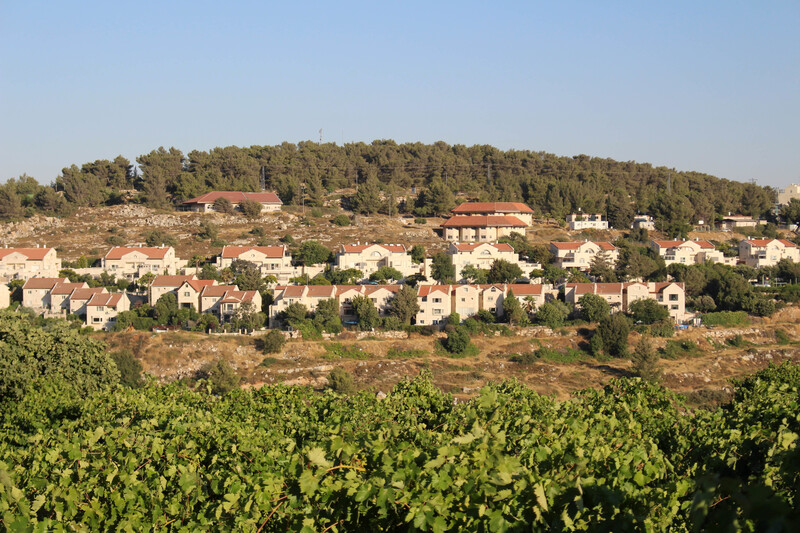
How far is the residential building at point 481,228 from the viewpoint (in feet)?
185

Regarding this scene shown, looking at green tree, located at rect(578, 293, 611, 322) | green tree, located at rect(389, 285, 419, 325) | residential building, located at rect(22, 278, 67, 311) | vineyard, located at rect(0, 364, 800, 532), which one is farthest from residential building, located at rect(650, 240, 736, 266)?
vineyard, located at rect(0, 364, 800, 532)

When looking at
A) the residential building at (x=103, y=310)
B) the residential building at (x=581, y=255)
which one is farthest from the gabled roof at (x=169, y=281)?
the residential building at (x=581, y=255)

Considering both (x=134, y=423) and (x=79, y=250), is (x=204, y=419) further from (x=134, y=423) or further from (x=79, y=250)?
(x=79, y=250)

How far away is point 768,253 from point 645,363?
2351 cm

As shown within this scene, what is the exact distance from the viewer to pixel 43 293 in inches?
1548

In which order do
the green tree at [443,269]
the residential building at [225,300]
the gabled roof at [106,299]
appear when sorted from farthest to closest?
the green tree at [443,269] → the gabled roof at [106,299] → the residential building at [225,300]

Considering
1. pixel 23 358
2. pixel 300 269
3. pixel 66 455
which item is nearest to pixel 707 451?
pixel 66 455

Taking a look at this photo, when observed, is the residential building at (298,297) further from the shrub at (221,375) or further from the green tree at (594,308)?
the green tree at (594,308)

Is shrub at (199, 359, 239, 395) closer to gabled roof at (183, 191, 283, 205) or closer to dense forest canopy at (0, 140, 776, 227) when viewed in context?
gabled roof at (183, 191, 283, 205)

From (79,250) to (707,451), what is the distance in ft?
158

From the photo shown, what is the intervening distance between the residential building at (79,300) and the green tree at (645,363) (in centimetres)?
2598

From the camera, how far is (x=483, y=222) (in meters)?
56.7

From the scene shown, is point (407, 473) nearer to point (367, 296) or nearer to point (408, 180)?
point (367, 296)

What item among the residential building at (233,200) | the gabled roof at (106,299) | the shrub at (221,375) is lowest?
the shrub at (221,375)
